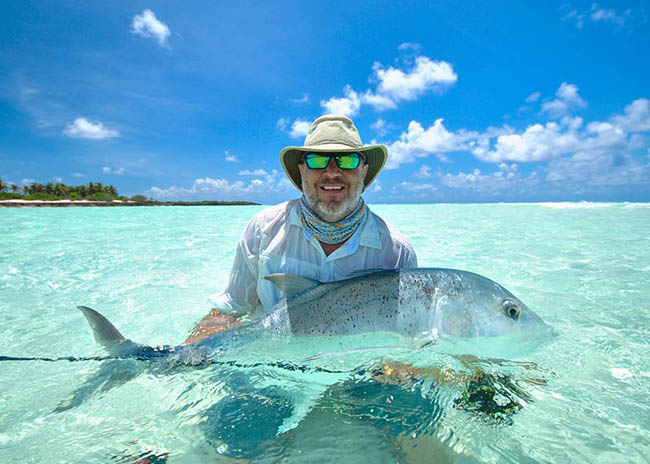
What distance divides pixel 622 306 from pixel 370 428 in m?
4.02

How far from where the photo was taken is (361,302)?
80.3 inches

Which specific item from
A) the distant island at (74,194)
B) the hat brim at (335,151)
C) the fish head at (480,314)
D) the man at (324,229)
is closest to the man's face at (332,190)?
the man at (324,229)

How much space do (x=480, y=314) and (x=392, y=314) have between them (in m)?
0.52

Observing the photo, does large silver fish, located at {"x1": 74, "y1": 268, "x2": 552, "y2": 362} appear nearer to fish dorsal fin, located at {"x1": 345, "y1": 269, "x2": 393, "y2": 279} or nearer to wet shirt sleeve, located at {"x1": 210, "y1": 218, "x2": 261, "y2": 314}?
fish dorsal fin, located at {"x1": 345, "y1": 269, "x2": 393, "y2": 279}

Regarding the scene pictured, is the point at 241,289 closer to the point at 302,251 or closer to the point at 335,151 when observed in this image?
the point at 302,251

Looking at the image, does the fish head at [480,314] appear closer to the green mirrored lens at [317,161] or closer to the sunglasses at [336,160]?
the sunglasses at [336,160]

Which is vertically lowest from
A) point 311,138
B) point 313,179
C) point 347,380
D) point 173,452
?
point 173,452

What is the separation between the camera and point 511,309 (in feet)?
6.24

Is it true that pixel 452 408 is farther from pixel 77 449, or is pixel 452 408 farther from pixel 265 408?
pixel 77 449

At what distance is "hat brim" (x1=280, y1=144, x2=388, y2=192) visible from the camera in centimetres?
245

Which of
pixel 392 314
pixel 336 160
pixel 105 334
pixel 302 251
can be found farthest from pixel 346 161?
pixel 105 334

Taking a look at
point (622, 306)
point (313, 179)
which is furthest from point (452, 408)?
point (622, 306)

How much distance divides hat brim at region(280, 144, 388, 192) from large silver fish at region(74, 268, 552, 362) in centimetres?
100

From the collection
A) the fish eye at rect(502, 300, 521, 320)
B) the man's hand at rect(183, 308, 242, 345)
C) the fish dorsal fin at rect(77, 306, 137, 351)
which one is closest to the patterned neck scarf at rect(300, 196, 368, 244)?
the man's hand at rect(183, 308, 242, 345)
